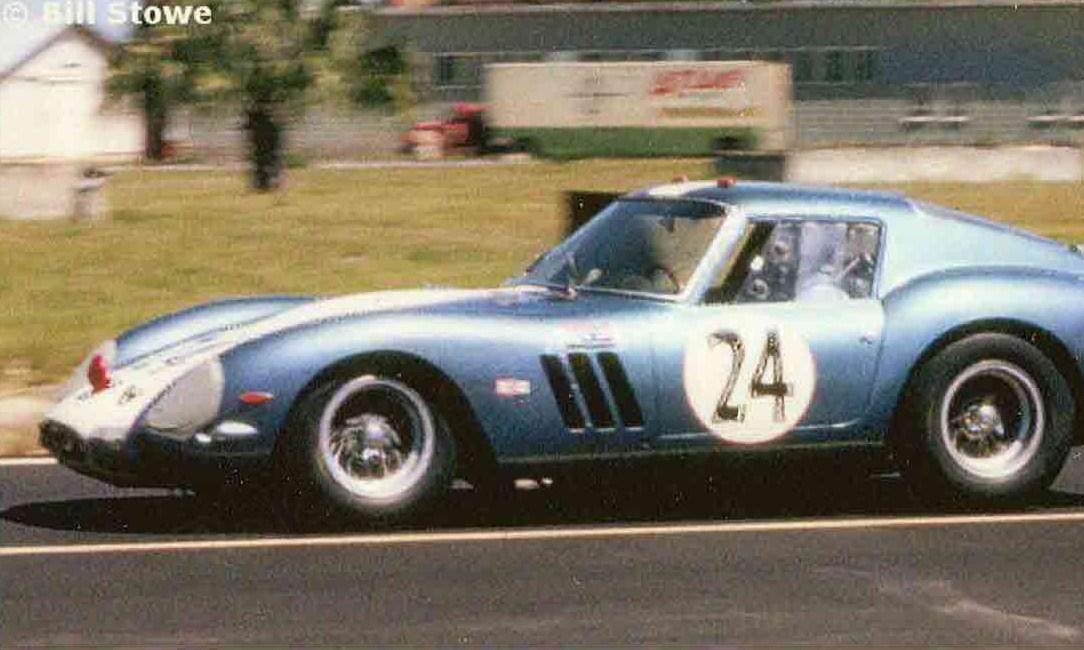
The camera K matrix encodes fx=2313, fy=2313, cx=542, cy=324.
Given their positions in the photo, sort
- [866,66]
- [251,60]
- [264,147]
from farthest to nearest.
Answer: [866,66], [251,60], [264,147]

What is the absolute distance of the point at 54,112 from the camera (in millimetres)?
38688

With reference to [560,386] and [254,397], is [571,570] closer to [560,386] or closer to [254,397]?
[560,386]

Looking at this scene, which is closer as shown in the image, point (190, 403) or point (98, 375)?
point (190, 403)

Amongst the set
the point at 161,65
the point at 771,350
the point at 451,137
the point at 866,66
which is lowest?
the point at 451,137

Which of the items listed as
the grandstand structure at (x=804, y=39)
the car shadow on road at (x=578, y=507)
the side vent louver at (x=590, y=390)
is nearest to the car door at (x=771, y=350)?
the side vent louver at (x=590, y=390)

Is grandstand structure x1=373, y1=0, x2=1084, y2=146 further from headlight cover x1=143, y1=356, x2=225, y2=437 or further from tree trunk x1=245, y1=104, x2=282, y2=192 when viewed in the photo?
headlight cover x1=143, y1=356, x2=225, y2=437

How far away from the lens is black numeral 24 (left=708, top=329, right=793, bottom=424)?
26.8 ft

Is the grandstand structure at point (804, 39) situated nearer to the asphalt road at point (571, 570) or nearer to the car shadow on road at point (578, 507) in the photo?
the car shadow on road at point (578, 507)

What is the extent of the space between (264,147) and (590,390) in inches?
941

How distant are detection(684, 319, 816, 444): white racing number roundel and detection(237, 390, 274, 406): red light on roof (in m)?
1.48

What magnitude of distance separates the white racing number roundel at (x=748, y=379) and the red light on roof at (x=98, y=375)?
206 centimetres

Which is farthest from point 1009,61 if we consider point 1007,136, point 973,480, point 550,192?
point 973,480

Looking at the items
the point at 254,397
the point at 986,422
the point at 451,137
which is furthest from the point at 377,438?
the point at 451,137

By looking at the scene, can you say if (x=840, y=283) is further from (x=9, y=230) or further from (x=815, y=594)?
(x=9, y=230)
